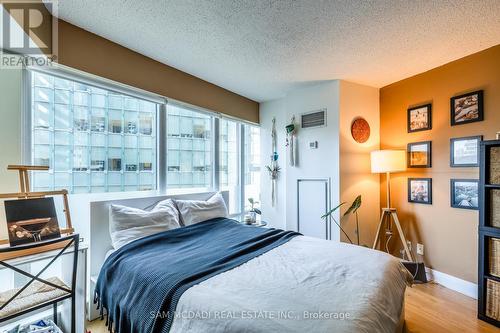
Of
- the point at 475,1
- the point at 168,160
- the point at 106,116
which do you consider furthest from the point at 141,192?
the point at 475,1

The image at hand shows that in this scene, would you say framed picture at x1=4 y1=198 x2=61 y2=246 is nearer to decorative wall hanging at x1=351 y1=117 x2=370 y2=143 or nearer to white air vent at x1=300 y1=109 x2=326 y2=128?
white air vent at x1=300 y1=109 x2=326 y2=128

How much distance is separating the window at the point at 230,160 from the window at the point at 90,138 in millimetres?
1122

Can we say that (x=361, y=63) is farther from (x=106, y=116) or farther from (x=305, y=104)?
(x=106, y=116)

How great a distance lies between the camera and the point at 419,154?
9.84 ft

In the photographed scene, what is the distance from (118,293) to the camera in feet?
5.26

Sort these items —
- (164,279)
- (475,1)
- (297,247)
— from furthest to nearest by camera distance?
(297,247) < (475,1) < (164,279)

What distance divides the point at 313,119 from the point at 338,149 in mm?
578

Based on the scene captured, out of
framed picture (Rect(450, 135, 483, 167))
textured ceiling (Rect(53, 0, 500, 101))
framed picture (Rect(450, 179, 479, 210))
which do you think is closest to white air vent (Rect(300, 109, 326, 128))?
textured ceiling (Rect(53, 0, 500, 101))

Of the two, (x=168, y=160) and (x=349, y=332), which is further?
(x=168, y=160)

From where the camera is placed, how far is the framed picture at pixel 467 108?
246cm

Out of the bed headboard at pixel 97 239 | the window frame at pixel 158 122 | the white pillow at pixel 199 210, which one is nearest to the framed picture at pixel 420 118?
A: the window frame at pixel 158 122

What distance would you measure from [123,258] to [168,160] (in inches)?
58.1

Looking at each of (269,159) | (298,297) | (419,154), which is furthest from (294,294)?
(269,159)

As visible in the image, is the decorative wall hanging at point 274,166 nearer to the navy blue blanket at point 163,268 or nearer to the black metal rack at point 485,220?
the navy blue blanket at point 163,268
